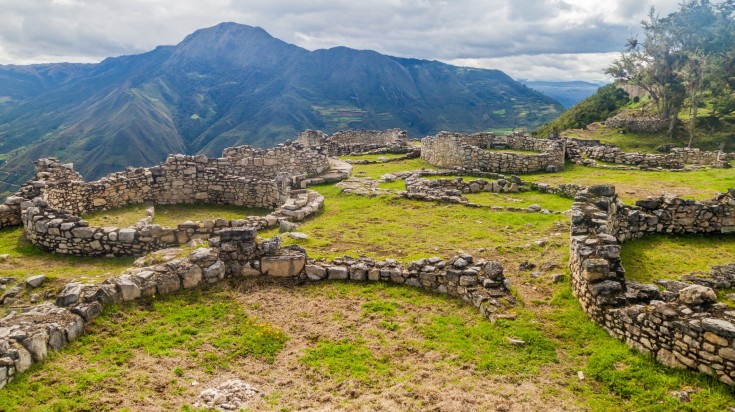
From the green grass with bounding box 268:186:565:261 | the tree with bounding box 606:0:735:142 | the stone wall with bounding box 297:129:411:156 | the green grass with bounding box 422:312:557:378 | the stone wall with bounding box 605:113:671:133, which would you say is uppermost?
the tree with bounding box 606:0:735:142

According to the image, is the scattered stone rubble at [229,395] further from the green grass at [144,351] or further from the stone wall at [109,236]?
the stone wall at [109,236]

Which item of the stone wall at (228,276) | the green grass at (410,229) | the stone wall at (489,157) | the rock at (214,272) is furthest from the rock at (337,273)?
the stone wall at (489,157)

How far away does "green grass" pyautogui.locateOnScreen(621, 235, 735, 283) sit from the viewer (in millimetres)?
14500

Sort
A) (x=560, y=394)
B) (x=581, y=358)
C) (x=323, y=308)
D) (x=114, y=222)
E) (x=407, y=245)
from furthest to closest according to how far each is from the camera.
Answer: (x=114, y=222) → (x=407, y=245) → (x=323, y=308) → (x=581, y=358) → (x=560, y=394)

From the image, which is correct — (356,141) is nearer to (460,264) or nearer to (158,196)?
(158,196)

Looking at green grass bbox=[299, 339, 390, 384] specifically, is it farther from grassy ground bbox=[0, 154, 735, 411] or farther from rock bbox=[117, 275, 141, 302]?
rock bbox=[117, 275, 141, 302]

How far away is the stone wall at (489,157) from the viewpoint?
115ft

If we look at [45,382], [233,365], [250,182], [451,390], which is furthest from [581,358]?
[250,182]

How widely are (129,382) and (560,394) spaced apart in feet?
27.8

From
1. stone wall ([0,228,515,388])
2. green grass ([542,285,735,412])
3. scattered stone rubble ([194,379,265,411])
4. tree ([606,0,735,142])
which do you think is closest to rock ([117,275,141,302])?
stone wall ([0,228,515,388])

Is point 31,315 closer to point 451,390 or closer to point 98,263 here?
point 98,263

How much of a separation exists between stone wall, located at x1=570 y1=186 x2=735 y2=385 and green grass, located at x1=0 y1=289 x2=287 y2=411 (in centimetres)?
786

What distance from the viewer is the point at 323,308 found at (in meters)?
12.8

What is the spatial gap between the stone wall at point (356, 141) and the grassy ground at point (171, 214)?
1299 cm
